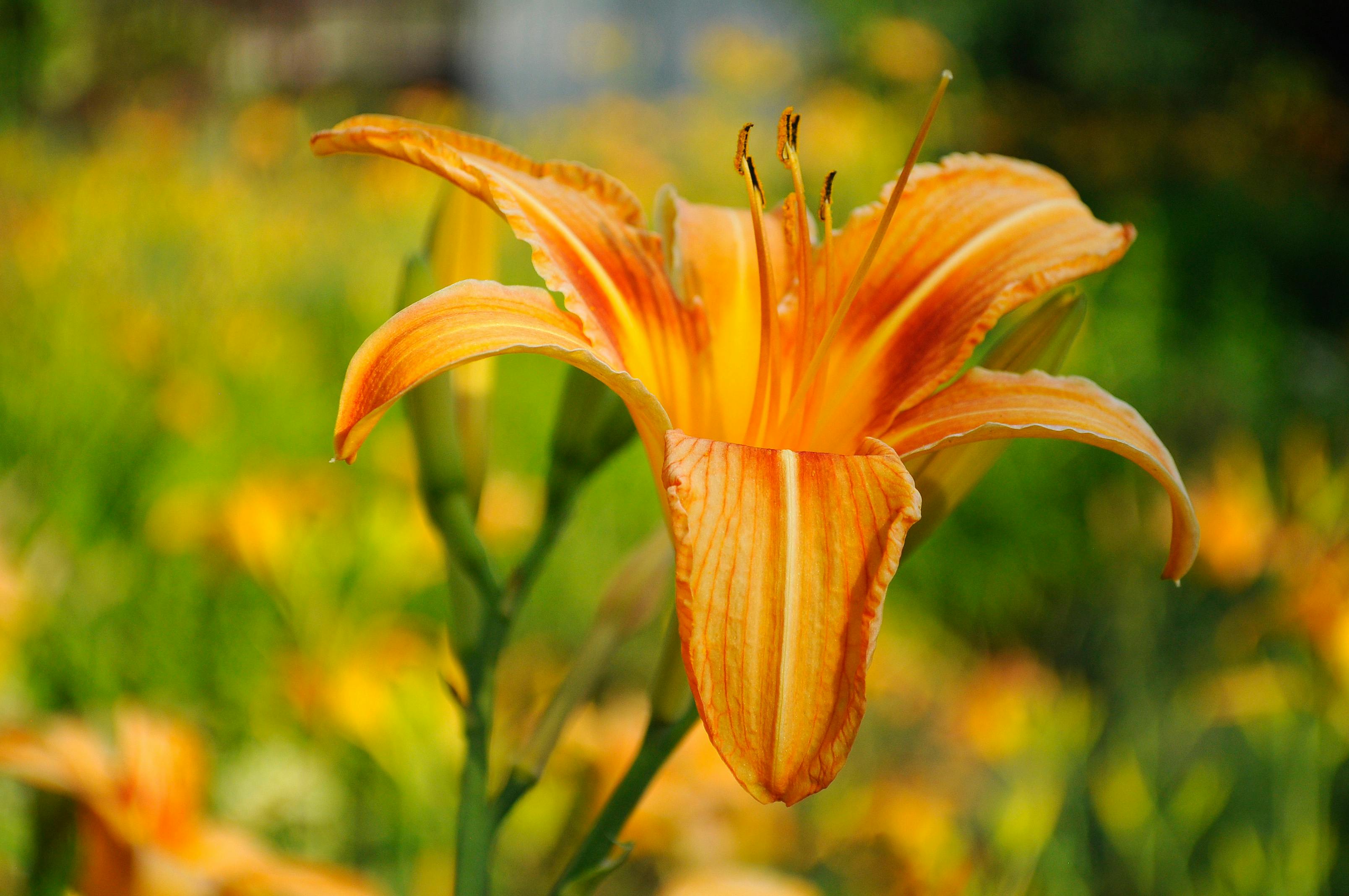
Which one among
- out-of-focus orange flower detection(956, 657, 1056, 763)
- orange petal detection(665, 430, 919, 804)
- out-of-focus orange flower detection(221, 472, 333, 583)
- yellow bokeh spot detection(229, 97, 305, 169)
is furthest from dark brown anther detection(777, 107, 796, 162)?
yellow bokeh spot detection(229, 97, 305, 169)

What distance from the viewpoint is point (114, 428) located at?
90.5 inches

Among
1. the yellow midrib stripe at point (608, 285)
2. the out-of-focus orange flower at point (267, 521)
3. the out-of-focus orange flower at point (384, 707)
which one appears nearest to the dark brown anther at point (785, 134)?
the yellow midrib stripe at point (608, 285)

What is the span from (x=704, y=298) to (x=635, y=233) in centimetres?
6

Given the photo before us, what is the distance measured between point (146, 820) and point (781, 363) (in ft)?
1.53

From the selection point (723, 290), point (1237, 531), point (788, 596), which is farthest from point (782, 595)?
point (1237, 531)

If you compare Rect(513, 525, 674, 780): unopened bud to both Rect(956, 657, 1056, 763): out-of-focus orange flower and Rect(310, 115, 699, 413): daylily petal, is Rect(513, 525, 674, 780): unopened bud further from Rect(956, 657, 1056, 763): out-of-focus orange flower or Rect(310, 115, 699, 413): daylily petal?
Rect(956, 657, 1056, 763): out-of-focus orange flower

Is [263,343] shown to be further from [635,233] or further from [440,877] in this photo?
[635,233]

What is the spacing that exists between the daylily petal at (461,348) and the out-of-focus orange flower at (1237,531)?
1.64m

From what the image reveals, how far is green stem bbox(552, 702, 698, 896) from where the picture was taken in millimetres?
519

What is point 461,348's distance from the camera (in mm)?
435

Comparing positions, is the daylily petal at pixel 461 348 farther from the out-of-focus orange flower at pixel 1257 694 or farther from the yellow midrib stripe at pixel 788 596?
the out-of-focus orange flower at pixel 1257 694

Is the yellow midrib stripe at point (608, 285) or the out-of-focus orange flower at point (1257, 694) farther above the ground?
the yellow midrib stripe at point (608, 285)

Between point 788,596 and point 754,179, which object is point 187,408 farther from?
point 788,596

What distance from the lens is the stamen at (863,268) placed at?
53 cm
